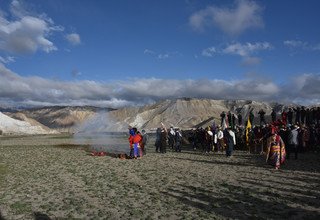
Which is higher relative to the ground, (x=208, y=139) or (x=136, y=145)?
(x=208, y=139)

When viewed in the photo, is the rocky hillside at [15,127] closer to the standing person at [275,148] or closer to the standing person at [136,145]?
the standing person at [136,145]

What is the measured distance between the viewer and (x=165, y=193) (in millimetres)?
13141

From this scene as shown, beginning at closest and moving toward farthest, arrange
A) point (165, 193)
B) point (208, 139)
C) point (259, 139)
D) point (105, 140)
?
point (165, 193)
point (259, 139)
point (208, 139)
point (105, 140)

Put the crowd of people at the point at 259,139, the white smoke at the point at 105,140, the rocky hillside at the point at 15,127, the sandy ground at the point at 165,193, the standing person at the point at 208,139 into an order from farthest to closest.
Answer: the rocky hillside at the point at 15,127, the white smoke at the point at 105,140, the standing person at the point at 208,139, the crowd of people at the point at 259,139, the sandy ground at the point at 165,193

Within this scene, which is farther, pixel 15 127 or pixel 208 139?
pixel 15 127

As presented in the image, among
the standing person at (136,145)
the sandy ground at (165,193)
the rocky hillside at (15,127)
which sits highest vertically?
the rocky hillside at (15,127)

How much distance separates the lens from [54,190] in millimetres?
14477

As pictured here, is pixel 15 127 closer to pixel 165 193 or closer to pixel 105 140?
pixel 105 140

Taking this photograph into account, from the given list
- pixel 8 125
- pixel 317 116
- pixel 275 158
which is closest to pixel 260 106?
pixel 8 125

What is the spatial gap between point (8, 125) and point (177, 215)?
170910mm

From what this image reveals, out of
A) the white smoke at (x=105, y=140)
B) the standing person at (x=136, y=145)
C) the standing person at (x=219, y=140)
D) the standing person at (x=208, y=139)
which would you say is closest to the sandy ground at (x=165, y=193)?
the standing person at (x=136, y=145)

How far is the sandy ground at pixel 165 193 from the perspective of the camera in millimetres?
10641

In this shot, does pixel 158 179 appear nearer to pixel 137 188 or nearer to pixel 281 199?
pixel 137 188

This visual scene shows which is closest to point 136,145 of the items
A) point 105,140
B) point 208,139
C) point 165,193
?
point 208,139
